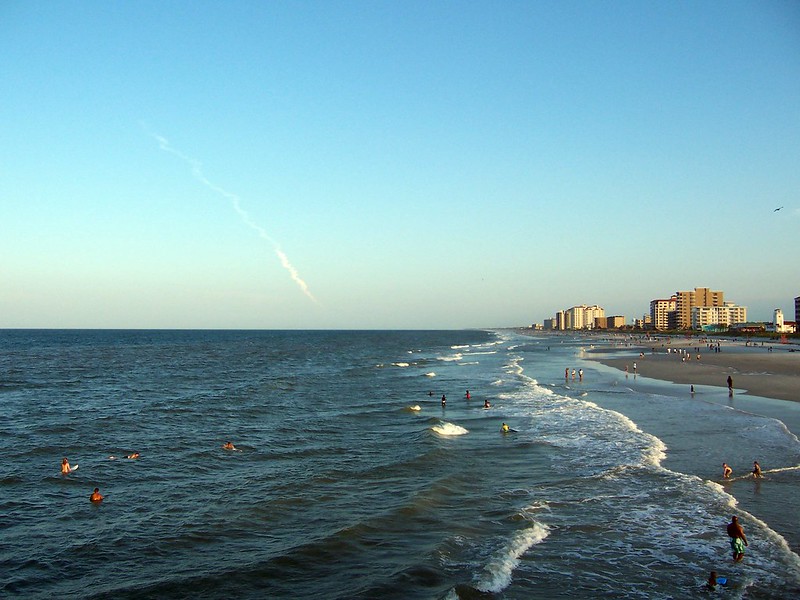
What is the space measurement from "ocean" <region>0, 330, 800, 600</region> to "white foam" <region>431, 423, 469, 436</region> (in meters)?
0.51

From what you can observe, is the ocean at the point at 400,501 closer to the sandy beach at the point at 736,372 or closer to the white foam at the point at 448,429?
the white foam at the point at 448,429

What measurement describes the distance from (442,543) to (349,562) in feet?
8.86

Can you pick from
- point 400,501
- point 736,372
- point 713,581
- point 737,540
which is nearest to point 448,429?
point 400,501

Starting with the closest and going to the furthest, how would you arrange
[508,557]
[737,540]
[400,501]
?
[737,540] < [508,557] < [400,501]

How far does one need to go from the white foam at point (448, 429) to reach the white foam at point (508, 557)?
1466 cm

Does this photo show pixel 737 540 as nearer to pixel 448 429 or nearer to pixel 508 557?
pixel 508 557

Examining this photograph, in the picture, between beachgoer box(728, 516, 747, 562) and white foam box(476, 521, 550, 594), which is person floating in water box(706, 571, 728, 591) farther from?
white foam box(476, 521, 550, 594)

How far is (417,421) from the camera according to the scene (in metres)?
35.6

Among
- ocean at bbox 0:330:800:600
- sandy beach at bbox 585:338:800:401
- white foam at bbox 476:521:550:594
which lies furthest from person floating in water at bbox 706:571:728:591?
sandy beach at bbox 585:338:800:401

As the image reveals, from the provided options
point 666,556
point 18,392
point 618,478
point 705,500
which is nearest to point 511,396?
point 618,478

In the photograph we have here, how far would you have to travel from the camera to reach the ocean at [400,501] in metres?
14.1

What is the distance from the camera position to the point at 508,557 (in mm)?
15078

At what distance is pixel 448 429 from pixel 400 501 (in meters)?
13.4

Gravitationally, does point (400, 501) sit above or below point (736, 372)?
below
